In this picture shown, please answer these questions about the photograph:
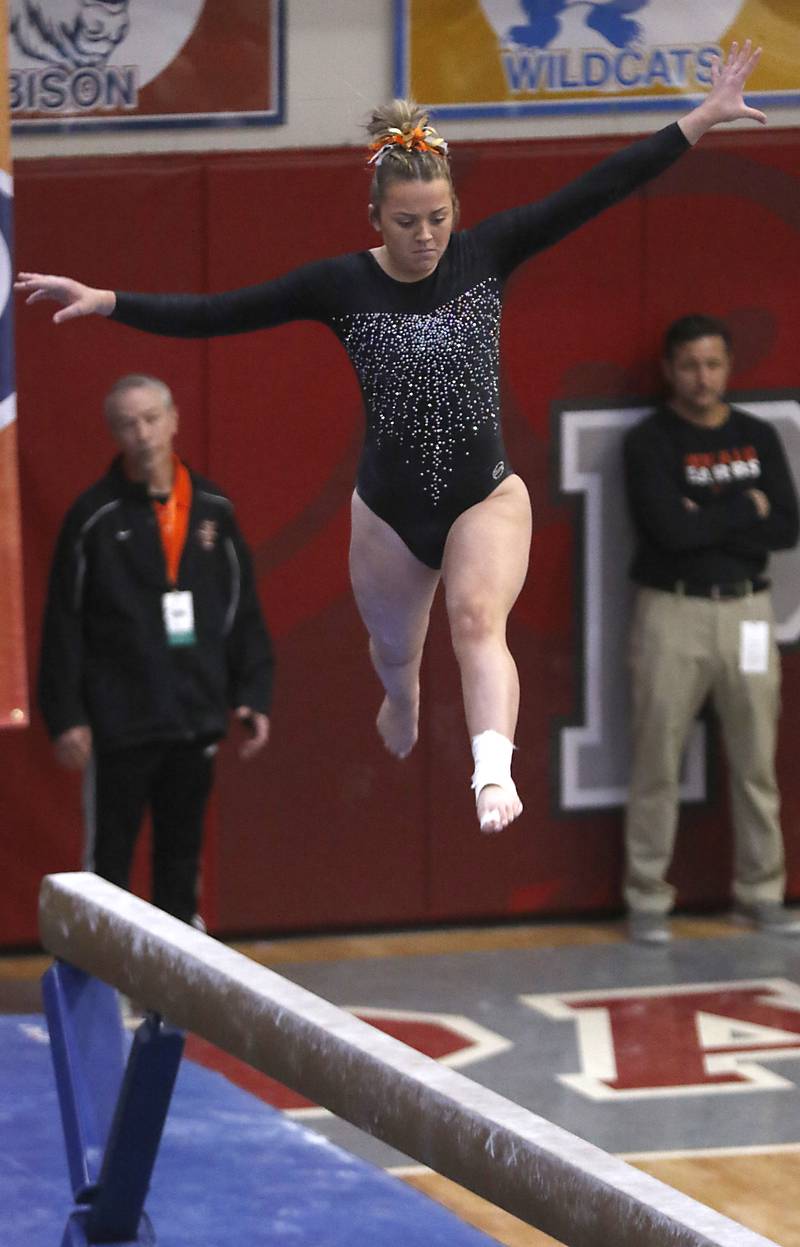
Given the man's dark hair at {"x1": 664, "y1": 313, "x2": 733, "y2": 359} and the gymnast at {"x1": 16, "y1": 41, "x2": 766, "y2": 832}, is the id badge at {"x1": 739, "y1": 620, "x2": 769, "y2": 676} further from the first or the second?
the gymnast at {"x1": 16, "y1": 41, "x2": 766, "y2": 832}

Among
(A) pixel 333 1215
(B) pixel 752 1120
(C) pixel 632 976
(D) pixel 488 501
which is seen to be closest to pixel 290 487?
(C) pixel 632 976

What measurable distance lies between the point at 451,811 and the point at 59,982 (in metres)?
3.17

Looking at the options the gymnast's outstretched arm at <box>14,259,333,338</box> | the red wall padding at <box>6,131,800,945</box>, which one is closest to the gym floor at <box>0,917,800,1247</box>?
the red wall padding at <box>6,131,800,945</box>

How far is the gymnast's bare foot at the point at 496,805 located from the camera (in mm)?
3215

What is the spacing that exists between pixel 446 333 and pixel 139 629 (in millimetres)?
3021

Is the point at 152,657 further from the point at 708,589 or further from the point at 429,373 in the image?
the point at 429,373

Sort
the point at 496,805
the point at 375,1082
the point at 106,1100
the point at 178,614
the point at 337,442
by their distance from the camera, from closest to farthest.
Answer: the point at 496,805 → the point at 375,1082 → the point at 106,1100 → the point at 178,614 → the point at 337,442

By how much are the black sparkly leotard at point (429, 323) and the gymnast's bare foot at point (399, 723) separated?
0.52 meters

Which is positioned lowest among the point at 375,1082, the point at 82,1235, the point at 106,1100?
the point at 82,1235

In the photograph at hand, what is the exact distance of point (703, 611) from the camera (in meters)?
7.02

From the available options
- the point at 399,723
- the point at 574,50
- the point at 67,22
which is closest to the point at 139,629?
the point at 67,22

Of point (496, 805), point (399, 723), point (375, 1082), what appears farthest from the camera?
point (399, 723)

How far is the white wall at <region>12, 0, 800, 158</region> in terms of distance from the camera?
265 inches

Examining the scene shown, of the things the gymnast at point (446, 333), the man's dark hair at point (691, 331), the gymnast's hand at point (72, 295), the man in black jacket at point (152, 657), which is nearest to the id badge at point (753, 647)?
the man's dark hair at point (691, 331)
